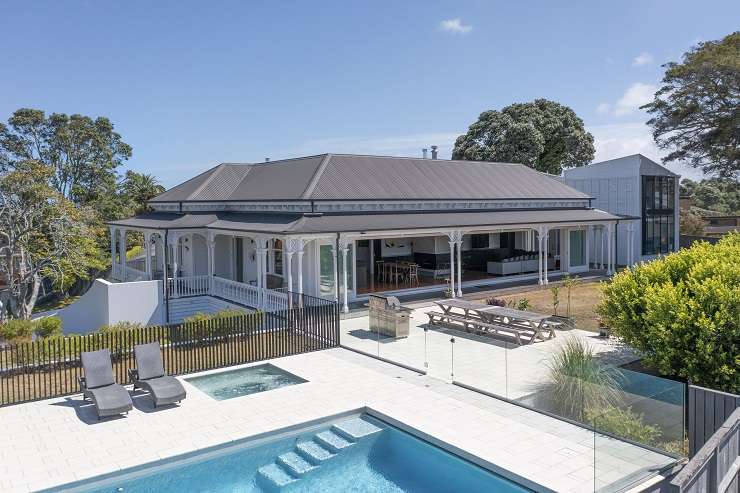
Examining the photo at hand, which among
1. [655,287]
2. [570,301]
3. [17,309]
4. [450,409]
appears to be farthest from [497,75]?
[17,309]

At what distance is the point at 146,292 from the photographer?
20.3 metres

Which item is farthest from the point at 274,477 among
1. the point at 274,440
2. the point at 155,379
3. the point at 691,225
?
the point at 691,225

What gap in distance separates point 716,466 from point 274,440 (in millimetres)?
6501

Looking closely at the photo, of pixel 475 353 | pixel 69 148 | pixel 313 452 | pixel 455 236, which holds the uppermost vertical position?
pixel 69 148

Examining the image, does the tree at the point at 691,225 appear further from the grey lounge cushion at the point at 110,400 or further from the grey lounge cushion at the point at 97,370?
the grey lounge cushion at the point at 110,400

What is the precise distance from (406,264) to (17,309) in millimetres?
16893

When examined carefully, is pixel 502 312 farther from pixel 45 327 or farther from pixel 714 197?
pixel 714 197

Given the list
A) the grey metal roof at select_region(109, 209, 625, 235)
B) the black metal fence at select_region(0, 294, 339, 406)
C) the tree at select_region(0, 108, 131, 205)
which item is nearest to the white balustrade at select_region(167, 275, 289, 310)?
the grey metal roof at select_region(109, 209, 625, 235)

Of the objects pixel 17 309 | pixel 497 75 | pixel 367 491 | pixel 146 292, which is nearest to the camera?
pixel 367 491

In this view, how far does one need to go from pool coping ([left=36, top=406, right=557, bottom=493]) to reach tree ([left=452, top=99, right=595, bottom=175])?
41094 mm

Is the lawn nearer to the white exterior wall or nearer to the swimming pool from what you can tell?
the swimming pool

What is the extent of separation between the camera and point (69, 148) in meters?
41.9

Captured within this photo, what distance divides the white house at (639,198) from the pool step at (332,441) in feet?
88.1

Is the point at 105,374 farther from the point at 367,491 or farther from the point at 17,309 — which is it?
the point at 17,309
